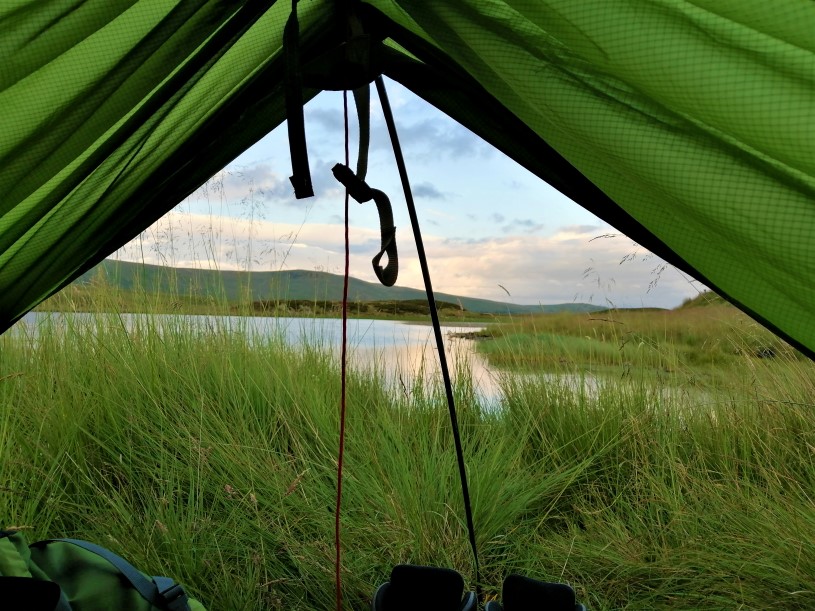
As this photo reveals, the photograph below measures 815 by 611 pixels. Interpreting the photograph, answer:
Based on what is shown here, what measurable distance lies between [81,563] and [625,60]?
4.34ft

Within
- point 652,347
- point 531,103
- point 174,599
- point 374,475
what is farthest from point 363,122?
point 652,347

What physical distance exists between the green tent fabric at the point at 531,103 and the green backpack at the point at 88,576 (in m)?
0.53

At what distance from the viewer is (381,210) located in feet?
3.77

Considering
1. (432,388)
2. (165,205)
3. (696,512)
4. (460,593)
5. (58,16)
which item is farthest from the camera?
(432,388)

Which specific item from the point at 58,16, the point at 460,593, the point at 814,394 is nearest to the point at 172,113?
the point at 58,16

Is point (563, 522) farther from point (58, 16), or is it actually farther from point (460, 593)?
point (58, 16)

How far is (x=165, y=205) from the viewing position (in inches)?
58.5

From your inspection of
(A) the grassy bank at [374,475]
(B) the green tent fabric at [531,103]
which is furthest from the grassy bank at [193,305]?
(B) the green tent fabric at [531,103]

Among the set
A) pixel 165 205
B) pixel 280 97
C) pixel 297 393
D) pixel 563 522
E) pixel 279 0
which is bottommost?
pixel 563 522

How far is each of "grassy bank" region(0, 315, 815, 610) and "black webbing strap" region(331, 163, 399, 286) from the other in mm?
1055

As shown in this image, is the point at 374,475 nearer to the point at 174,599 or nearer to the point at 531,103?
the point at 174,599

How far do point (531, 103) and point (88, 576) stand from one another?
120cm

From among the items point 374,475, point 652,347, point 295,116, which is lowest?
point 374,475

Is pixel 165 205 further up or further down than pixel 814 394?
further up
